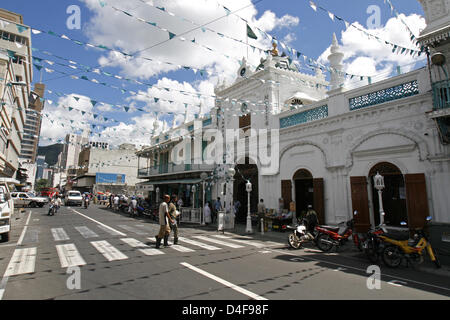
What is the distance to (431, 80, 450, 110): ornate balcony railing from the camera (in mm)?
8141

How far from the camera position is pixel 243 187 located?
18.4 m

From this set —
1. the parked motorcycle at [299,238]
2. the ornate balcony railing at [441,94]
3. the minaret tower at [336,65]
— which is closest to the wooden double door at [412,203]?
the ornate balcony railing at [441,94]

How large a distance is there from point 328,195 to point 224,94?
38.3 feet

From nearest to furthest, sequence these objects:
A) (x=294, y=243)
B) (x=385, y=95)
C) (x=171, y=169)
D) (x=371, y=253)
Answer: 1. (x=371, y=253)
2. (x=294, y=243)
3. (x=385, y=95)
4. (x=171, y=169)

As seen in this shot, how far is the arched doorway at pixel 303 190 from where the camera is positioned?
44.7 feet

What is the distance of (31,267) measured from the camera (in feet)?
19.2

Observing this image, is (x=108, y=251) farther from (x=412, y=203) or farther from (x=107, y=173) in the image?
(x=107, y=173)

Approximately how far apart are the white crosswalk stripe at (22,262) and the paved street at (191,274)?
0.8 inches

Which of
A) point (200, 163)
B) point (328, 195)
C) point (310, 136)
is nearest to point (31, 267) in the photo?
point (328, 195)

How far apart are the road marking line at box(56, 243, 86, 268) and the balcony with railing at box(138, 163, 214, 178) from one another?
12.5m

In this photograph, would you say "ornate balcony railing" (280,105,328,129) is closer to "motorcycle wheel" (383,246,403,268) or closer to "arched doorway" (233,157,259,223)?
"arched doorway" (233,157,259,223)

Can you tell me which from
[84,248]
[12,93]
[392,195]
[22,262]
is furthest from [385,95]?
[12,93]

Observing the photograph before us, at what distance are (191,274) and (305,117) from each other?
1094 cm

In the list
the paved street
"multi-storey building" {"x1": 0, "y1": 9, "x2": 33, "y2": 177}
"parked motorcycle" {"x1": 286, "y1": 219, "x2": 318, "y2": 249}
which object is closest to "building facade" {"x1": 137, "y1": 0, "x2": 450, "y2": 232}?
"parked motorcycle" {"x1": 286, "y1": 219, "x2": 318, "y2": 249}
